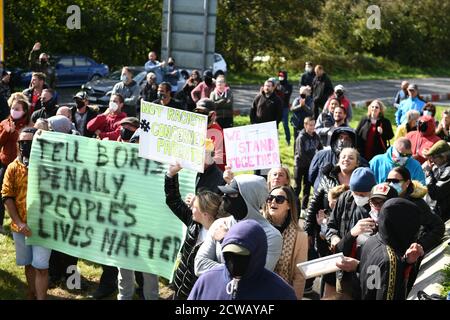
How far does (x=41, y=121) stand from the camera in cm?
916

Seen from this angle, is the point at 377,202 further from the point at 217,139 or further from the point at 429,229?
the point at 217,139

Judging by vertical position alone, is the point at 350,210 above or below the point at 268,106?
above

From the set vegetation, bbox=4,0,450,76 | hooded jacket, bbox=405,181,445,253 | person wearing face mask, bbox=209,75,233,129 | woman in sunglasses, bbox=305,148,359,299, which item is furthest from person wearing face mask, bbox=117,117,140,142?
vegetation, bbox=4,0,450,76

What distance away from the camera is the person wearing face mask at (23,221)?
821 cm

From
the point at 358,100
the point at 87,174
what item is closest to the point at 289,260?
the point at 87,174

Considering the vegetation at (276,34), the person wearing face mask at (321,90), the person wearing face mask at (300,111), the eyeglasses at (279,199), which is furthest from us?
the vegetation at (276,34)

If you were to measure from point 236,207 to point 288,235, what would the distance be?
1.93 ft

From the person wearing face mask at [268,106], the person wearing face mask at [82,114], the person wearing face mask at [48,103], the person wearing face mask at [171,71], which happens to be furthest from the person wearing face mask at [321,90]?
the person wearing face mask at [48,103]

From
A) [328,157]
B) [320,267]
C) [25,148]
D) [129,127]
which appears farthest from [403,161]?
[25,148]

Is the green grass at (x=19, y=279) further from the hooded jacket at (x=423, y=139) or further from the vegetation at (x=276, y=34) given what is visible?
the vegetation at (x=276, y=34)

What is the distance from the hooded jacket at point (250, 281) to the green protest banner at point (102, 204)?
2.85 metres

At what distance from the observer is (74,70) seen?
99.6ft

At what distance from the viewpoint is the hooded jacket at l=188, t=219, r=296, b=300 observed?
15.6ft
